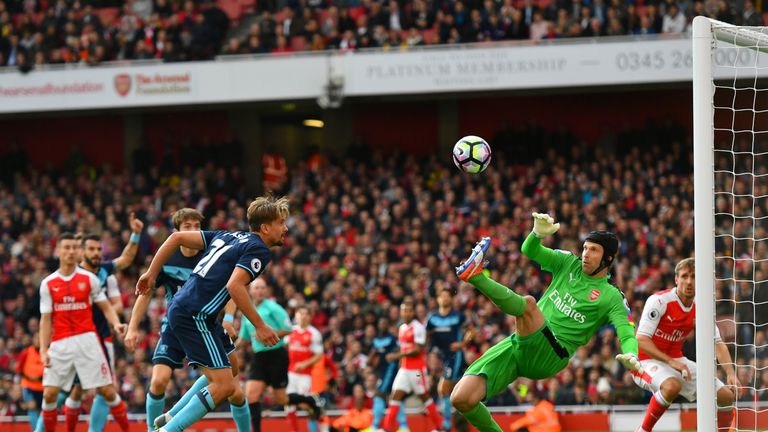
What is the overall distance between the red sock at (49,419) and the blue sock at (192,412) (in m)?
3.41

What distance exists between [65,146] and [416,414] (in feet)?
50.6

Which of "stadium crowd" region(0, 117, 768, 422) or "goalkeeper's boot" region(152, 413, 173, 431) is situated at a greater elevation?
"stadium crowd" region(0, 117, 768, 422)

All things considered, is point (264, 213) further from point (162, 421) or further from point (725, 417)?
point (725, 417)

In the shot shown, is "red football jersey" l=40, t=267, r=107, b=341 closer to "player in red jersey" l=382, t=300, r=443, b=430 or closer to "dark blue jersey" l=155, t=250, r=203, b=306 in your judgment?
"dark blue jersey" l=155, t=250, r=203, b=306

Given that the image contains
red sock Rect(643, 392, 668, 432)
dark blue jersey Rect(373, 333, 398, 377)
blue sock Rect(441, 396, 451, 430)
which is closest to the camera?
red sock Rect(643, 392, 668, 432)

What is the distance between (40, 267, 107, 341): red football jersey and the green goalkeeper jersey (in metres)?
4.70

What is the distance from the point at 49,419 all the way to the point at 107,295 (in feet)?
4.66

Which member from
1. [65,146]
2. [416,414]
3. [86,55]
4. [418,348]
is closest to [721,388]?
[418,348]

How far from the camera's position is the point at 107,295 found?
12070 mm

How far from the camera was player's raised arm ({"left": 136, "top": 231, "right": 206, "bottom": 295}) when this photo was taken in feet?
27.9

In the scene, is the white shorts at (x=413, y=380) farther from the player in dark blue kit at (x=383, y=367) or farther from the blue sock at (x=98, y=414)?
the blue sock at (x=98, y=414)

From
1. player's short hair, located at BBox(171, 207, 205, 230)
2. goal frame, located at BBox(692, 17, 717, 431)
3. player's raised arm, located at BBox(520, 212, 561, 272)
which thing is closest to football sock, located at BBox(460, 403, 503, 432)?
player's raised arm, located at BBox(520, 212, 561, 272)

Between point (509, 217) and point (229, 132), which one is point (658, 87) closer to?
point (509, 217)

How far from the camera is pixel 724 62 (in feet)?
64.9
